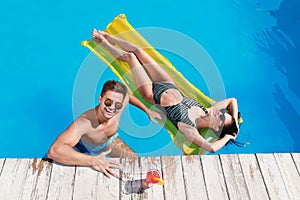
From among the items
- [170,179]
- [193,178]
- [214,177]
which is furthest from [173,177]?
[214,177]

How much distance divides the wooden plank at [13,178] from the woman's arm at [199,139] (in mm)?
1302

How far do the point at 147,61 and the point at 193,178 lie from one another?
1317mm

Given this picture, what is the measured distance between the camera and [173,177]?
3680mm

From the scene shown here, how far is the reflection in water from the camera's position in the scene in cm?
479

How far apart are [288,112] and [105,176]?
199 cm

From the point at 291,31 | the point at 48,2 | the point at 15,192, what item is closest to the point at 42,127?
the point at 15,192

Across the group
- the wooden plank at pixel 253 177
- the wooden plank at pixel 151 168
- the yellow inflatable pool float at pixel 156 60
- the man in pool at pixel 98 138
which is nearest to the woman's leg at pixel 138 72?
the yellow inflatable pool float at pixel 156 60

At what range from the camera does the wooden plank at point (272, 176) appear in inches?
142

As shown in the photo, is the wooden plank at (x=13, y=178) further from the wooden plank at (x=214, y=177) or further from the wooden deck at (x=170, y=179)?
the wooden plank at (x=214, y=177)

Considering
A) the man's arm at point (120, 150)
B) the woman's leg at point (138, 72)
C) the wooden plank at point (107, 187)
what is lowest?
the wooden plank at point (107, 187)

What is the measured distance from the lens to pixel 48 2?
18.1ft

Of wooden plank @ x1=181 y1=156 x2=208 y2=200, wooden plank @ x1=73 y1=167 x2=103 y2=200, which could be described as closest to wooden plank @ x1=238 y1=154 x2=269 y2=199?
wooden plank @ x1=181 y1=156 x2=208 y2=200

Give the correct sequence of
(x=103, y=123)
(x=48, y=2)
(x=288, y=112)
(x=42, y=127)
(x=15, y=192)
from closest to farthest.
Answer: (x=15, y=192) → (x=103, y=123) → (x=42, y=127) → (x=288, y=112) → (x=48, y=2)

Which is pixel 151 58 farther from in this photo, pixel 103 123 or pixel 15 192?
pixel 15 192
